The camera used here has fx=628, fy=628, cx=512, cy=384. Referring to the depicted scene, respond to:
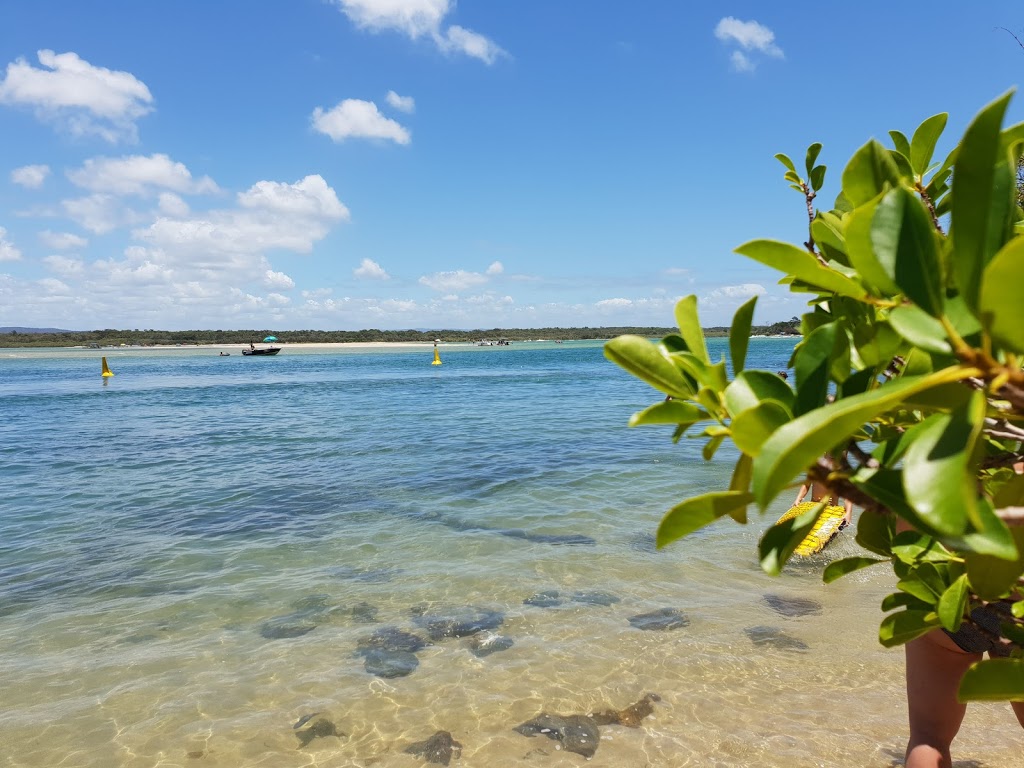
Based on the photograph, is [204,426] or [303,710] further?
[204,426]

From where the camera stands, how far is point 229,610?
18.0ft

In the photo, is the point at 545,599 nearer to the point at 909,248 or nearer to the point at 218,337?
the point at 909,248

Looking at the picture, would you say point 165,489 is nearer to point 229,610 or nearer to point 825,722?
point 229,610

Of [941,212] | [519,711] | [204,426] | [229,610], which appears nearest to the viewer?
[941,212]

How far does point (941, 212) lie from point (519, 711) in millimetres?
3510

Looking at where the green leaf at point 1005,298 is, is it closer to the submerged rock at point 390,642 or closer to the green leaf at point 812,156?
the green leaf at point 812,156

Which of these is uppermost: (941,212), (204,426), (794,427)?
(941,212)

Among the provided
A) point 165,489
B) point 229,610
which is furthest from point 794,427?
point 165,489

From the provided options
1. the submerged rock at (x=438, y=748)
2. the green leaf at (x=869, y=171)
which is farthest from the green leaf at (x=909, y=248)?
the submerged rock at (x=438, y=748)

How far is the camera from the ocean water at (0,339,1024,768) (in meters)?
3.59

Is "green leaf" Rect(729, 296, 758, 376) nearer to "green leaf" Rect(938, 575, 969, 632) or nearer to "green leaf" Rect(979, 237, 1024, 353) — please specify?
"green leaf" Rect(979, 237, 1024, 353)

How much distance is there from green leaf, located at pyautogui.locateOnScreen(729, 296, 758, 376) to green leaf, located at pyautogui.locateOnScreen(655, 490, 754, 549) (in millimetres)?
179

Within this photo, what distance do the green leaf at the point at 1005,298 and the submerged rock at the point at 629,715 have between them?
370cm

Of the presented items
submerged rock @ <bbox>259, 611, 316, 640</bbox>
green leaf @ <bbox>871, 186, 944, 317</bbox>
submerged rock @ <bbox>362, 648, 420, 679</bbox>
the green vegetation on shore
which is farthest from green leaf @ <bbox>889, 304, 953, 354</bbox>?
the green vegetation on shore
